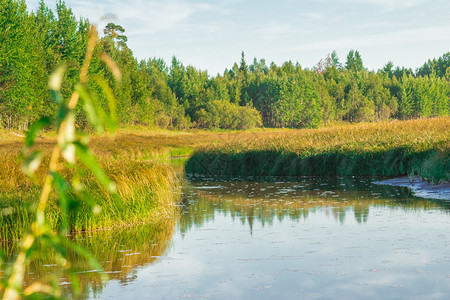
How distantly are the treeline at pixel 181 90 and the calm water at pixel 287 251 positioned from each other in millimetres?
22912

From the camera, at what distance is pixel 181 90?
112 meters

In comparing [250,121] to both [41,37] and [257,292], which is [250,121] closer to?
[41,37]

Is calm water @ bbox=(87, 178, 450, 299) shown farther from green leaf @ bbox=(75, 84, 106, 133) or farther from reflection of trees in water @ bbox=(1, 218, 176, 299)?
green leaf @ bbox=(75, 84, 106, 133)

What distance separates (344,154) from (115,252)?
47.6ft

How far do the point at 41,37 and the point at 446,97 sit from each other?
343ft

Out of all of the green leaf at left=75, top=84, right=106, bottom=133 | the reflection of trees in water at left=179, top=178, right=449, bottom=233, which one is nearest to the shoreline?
the reflection of trees in water at left=179, top=178, right=449, bottom=233

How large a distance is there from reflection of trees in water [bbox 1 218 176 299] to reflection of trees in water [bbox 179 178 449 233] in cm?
95

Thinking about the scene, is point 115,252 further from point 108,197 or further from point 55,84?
point 55,84

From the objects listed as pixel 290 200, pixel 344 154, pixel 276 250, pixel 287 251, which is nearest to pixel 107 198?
pixel 276 250

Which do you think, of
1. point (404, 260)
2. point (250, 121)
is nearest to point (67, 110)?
point (404, 260)

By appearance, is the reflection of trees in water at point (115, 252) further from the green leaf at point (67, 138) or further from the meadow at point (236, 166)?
the green leaf at point (67, 138)

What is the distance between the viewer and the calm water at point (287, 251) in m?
7.12

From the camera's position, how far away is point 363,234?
10.4 metres

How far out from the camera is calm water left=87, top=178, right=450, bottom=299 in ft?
23.4
